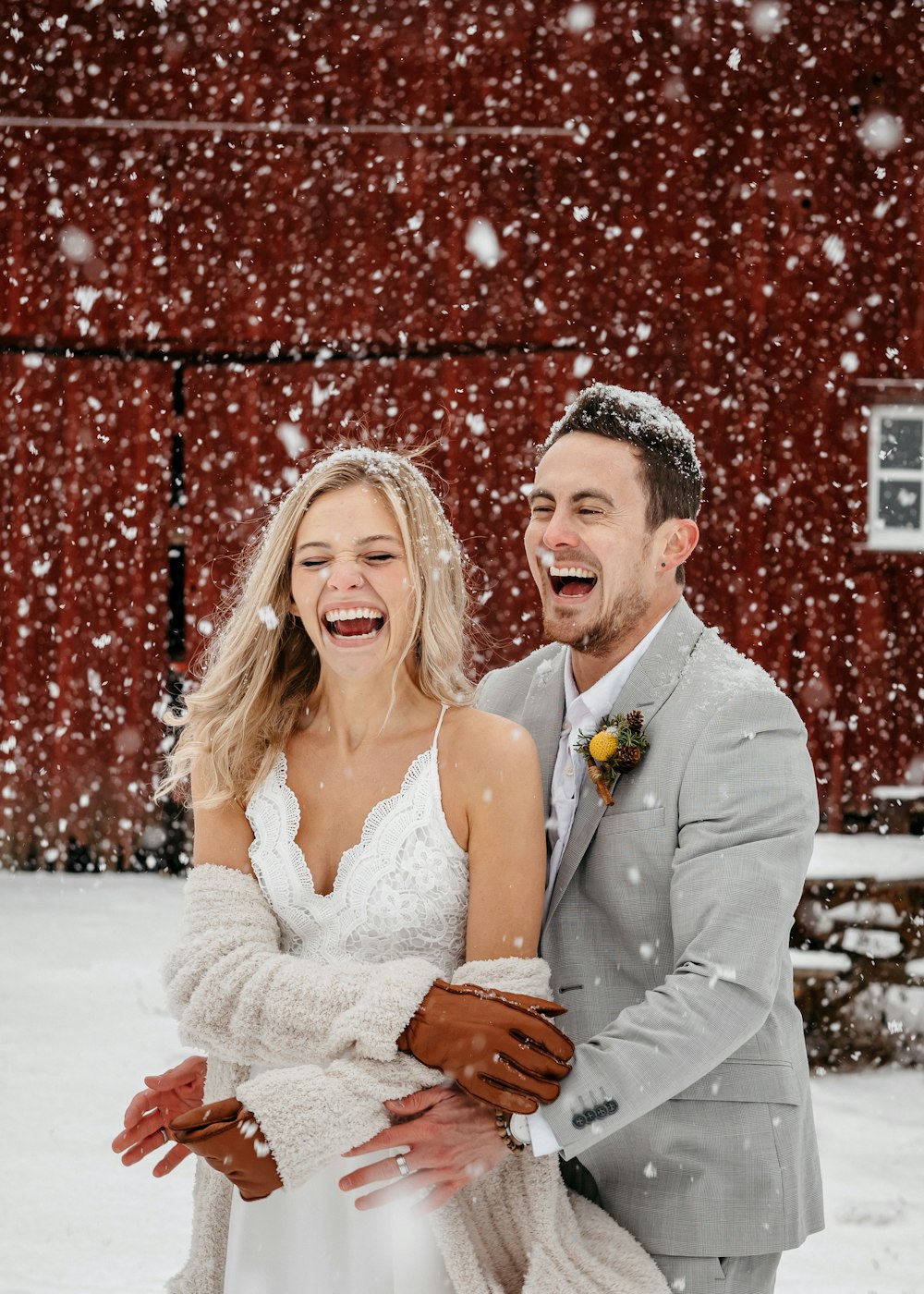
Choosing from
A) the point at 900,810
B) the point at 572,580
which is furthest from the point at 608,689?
the point at 900,810

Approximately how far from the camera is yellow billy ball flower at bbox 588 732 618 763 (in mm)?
2201

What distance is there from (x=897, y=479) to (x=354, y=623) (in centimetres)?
637

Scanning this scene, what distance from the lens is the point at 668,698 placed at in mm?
2299

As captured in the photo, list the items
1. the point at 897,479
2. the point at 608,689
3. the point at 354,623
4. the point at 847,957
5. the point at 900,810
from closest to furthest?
the point at 354,623 < the point at 608,689 < the point at 847,957 < the point at 900,810 < the point at 897,479

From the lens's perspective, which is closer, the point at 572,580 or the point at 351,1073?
the point at 351,1073

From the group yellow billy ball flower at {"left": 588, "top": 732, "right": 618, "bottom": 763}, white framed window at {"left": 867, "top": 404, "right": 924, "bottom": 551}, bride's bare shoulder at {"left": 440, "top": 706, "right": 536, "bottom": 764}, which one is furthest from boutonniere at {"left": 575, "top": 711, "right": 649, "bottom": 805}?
white framed window at {"left": 867, "top": 404, "right": 924, "bottom": 551}

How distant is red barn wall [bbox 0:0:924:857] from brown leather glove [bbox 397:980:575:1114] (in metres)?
5.75

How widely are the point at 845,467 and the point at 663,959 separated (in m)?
6.11

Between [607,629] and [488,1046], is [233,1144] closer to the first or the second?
[488,1046]

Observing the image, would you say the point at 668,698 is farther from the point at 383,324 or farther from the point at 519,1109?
the point at 383,324

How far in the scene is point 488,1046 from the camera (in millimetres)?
1769

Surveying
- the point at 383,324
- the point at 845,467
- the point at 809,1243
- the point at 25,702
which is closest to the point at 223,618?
the point at 25,702

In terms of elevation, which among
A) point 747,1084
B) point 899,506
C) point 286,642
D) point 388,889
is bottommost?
point 747,1084

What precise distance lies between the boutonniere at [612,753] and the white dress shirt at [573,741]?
9 centimetres
